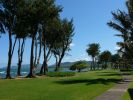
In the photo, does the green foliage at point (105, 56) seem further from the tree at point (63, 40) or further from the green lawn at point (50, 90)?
the green lawn at point (50, 90)

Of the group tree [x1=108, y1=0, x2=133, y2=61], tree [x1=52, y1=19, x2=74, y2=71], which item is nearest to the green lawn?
tree [x1=108, y1=0, x2=133, y2=61]

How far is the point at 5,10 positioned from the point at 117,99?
104 feet

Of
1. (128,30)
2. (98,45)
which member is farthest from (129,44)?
(98,45)

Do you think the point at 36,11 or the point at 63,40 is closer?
the point at 36,11

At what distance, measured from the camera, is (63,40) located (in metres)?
76.3

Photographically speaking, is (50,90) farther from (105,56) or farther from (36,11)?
(105,56)

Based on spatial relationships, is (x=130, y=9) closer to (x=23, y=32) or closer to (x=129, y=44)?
(x=129, y=44)

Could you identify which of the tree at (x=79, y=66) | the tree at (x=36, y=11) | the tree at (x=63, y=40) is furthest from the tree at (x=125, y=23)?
the tree at (x=79, y=66)

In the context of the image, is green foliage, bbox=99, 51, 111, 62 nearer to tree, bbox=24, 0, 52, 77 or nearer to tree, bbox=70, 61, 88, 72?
tree, bbox=70, 61, 88, 72

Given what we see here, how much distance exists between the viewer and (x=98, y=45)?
127500 mm

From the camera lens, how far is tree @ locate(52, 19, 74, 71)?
73.2m

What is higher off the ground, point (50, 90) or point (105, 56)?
point (105, 56)

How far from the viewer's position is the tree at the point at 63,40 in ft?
240

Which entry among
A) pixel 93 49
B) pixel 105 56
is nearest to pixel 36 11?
pixel 93 49
